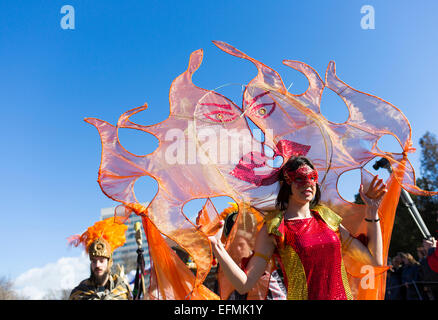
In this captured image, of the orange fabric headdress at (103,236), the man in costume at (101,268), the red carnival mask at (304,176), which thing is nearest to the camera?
the red carnival mask at (304,176)

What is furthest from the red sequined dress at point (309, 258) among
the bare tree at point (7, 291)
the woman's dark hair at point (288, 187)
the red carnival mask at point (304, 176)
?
the bare tree at point (7, 291)

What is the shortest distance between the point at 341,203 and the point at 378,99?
2.95 ft

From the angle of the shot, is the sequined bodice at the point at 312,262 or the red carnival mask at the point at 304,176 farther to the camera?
the red carnival mask at the point at 304,176

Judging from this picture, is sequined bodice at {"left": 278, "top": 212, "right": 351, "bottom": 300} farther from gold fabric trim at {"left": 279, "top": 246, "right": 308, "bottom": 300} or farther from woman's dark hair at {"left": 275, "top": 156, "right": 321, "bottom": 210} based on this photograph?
woman's dark hair at {"left": 275, "top": 156, "right": 321, "bottom": 210}

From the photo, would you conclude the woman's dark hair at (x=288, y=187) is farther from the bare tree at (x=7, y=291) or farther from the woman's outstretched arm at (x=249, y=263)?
the bare tree at (x=7, y=291)

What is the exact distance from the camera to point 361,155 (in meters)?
2.88

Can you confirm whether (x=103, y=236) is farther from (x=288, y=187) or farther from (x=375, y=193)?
(x=375, y=193)

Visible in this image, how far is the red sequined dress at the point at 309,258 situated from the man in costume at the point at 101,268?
105 inches

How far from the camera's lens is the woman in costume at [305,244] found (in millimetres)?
2295

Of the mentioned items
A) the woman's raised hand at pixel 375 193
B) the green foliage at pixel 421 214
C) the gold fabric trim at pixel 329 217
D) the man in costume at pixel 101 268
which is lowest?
the green foliage at pixel 421 214
